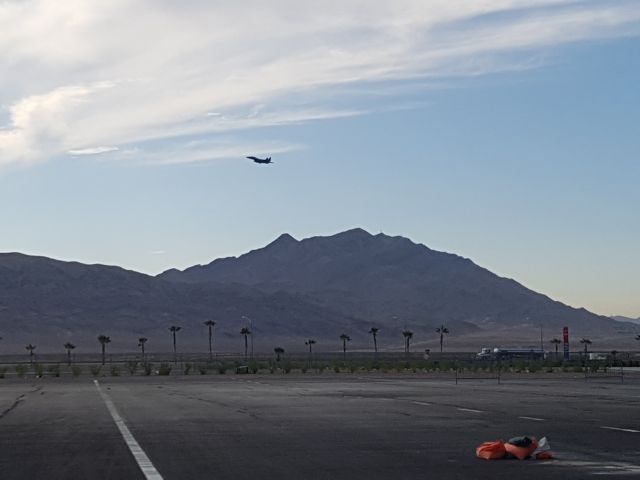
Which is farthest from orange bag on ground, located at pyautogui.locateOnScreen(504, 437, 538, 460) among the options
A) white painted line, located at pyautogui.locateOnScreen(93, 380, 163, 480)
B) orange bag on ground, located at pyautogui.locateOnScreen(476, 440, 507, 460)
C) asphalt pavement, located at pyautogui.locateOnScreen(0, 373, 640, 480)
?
white painted line, located at pyautogui.locateOnScreen(93, 380, 163, 480)

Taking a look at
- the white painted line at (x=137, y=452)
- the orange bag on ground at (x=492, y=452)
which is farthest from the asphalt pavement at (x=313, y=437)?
the orange bag on ground at (x=492, y=452)

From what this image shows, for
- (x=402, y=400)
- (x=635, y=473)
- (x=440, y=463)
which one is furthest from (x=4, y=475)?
(x=402, y=400)

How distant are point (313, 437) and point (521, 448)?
5435 millimetres

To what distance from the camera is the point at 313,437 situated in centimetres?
2198

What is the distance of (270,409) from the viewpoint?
107 feet

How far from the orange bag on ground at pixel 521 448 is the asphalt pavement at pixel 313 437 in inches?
9.4

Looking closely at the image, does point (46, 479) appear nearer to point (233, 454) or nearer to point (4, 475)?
point (4, 475)

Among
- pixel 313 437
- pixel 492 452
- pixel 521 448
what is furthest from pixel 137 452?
pixel 521 448

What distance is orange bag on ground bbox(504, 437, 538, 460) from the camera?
1744 cm

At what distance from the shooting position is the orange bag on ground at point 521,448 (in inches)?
687

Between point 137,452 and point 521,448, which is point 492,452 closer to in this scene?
point 521,448

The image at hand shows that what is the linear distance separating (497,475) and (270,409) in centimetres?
1748

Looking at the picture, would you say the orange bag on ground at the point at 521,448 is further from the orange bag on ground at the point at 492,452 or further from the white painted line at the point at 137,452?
the white painted line at the point at 137,452

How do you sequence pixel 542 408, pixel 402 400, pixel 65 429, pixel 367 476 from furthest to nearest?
pixel 402 400 < pixel 542 408 < pixel 65 429 < pixel 367 476
